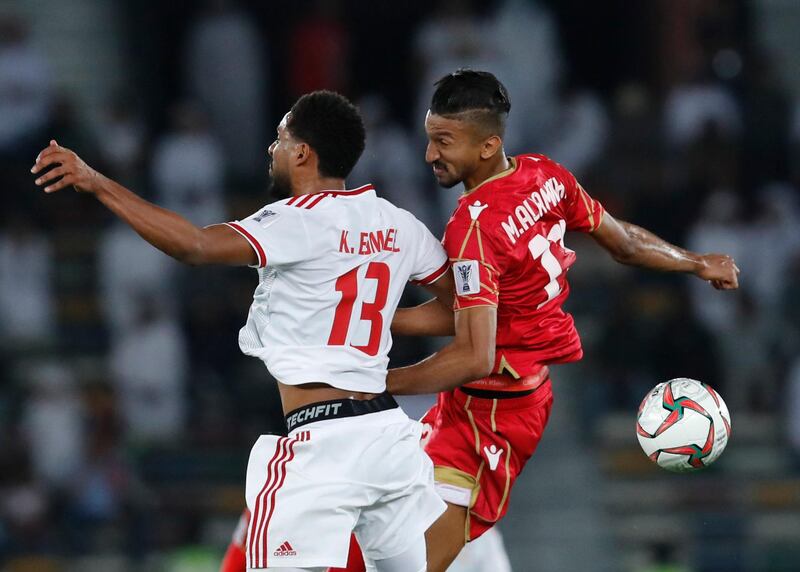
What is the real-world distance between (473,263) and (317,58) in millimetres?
8406

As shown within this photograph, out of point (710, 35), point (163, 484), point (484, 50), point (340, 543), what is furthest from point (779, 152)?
point (340, 543)

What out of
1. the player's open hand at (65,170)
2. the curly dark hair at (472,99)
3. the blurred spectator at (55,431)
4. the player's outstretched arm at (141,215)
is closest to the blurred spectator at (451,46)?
the blurred spectator at (55,431)

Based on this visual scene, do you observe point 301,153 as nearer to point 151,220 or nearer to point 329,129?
point 329,129

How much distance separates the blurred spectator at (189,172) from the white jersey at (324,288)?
7.42 meters

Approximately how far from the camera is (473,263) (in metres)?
5.23

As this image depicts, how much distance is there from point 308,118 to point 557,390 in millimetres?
7542

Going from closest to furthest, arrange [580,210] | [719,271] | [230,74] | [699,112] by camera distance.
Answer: [580,210] → [719,271] → [699,112] → [230,74]

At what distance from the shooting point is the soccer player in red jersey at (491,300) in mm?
5223

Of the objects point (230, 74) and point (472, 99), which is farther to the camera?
point (230, 74)

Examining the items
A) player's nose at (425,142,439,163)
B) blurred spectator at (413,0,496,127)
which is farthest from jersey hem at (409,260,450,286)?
blurred spectator at (413,0,496,127)

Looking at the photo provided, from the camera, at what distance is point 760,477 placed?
11.5 metres

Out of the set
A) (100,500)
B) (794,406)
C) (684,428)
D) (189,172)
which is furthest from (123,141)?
(684,428)

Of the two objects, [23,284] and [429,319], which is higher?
[429,319]

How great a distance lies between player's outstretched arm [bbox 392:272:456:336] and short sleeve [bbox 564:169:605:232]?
2.07 ft
